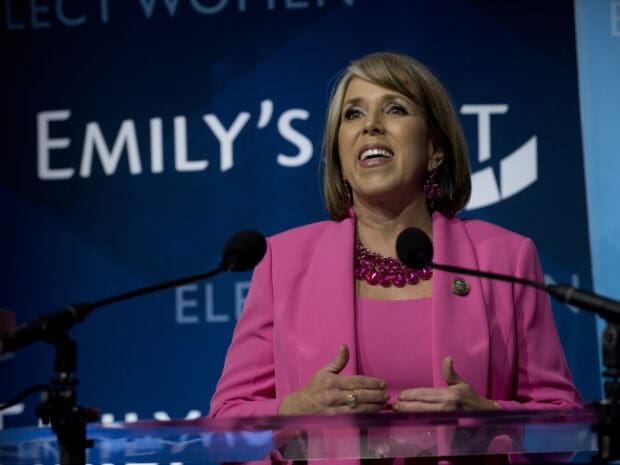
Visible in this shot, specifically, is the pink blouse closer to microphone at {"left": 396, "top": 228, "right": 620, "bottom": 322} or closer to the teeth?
the teeth

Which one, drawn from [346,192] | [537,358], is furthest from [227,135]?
[537,358]

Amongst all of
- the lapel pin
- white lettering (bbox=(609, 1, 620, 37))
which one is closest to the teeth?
the lapel pin

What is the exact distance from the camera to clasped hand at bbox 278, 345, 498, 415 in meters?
2.13

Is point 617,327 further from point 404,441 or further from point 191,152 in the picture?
point 191,152

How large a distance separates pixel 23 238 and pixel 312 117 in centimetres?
116

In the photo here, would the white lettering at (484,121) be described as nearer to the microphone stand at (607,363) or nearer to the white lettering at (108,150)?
the white lettering at (108,150)

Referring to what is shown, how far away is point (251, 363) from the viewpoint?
2.47 m

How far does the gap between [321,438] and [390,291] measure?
912 millimetres

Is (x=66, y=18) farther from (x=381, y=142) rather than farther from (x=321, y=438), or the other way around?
(x=321, y=438)

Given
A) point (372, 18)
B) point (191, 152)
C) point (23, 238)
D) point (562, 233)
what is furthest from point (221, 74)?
point (562, 233)

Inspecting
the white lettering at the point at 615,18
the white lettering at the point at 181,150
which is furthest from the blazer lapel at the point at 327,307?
the white lettering at the point at 615,18

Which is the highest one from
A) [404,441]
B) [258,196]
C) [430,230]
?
[258,196]

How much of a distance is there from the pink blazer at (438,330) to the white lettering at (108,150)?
142 cm

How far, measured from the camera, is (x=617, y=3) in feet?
12.6
